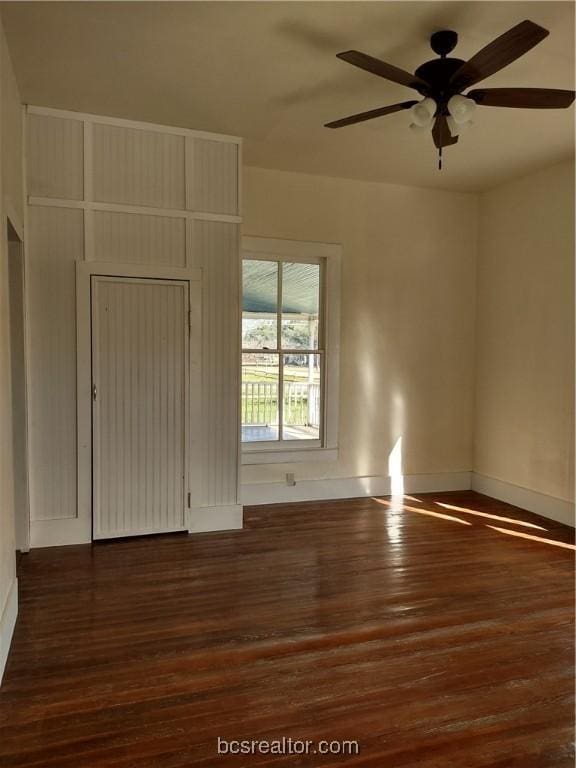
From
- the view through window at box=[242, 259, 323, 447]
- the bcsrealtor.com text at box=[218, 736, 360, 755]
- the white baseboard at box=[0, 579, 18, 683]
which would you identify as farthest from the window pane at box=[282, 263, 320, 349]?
the bcsrealtor.com text at box=[218, 736, 360, 755]

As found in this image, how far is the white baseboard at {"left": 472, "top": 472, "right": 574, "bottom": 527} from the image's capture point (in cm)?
461

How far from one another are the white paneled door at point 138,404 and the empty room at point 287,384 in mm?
19

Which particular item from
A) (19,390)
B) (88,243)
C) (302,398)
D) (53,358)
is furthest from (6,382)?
(302,398)

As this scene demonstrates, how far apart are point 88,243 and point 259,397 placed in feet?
6.59

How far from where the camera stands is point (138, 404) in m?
4.08

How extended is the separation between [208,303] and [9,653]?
8.52 ft

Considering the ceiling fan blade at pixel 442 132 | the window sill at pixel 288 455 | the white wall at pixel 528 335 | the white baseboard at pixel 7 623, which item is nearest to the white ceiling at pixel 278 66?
the ceiling fan blade at pixel 442 132

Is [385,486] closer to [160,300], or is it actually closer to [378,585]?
[378,585]

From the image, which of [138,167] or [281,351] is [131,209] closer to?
[138,167]

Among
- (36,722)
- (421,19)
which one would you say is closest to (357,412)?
(421,19)

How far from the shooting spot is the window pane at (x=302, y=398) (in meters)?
5.22

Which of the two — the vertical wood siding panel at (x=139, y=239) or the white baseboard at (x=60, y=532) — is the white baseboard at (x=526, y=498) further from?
the white baseboard at (x=60, y=532)

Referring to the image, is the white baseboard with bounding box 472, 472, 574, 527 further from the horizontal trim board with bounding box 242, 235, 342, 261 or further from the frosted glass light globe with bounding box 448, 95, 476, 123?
the frosted glass light globe with bounding box 448, 95, 476, 123

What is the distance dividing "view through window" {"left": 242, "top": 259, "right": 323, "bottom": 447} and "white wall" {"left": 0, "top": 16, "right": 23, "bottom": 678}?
7.53ft
